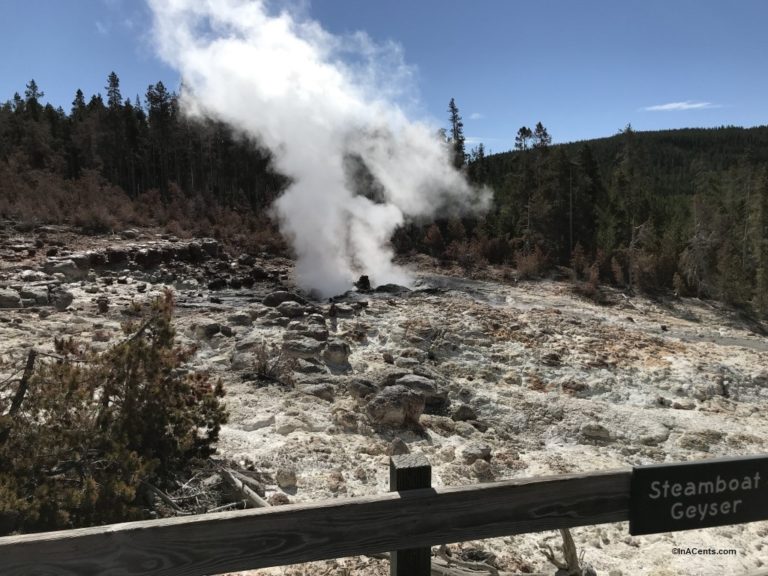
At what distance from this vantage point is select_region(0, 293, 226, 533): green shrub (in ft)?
11.6

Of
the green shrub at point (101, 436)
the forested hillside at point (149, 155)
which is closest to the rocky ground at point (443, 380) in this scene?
the green shrub at point (101, 436)

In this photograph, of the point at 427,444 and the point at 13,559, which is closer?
the point at 13,559

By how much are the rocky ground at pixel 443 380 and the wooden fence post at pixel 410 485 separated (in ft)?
7.42

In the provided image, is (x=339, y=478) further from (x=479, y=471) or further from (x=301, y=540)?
(x=301, y=540)

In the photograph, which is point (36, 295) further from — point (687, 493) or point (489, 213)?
point (489, 213)

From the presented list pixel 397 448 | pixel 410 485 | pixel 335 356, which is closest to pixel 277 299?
pixel 335 356

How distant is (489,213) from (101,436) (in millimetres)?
31977

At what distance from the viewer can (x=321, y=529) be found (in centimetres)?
187

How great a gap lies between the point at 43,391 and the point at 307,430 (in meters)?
3.34

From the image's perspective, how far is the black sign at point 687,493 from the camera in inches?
81.5

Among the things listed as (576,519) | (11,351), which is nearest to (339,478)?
(576,519)

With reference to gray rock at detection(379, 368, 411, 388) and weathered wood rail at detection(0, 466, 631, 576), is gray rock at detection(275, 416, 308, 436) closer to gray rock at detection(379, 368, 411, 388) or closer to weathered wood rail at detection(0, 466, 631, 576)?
gray rock at detection(379, 368, 411, 388)

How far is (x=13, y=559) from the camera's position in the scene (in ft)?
5.40

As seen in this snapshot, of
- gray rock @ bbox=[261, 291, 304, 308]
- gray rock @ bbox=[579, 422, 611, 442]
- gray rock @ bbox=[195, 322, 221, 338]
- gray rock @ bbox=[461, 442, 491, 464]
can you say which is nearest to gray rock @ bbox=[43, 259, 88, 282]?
gray rock @ bbox=[261, 291, 304, 308]
